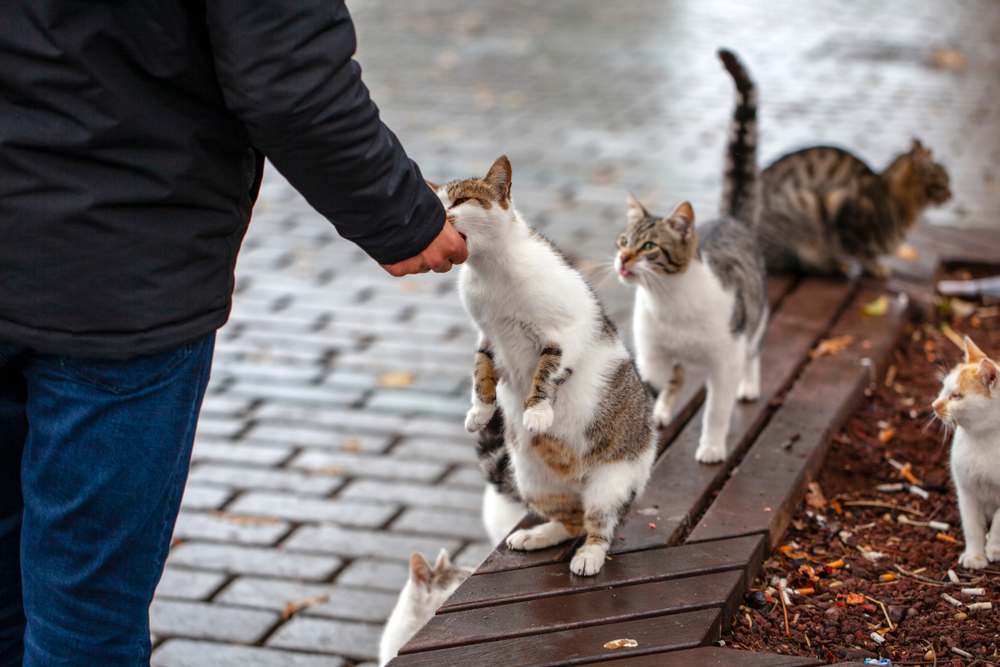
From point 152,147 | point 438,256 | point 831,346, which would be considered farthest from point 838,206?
point 152,147

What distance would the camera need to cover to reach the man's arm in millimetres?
2129

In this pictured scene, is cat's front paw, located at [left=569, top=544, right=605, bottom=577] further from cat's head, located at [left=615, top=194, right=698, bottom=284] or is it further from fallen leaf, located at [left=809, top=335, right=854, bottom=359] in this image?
fallen leaf, located at [left=809, top=335, right=854, bottom=359]

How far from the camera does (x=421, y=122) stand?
922cm

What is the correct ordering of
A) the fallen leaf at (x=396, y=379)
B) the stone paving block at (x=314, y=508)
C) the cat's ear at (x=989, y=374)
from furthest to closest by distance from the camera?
the fallen leaf at (x=396, y=379)
the stone paving block at (x=314, y=508)
the cat's ear at (x=989, y=374)

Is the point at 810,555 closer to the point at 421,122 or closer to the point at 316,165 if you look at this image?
the point at 316,165

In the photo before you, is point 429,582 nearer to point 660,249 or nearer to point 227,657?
point 227,657

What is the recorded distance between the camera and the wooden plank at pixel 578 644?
2764mm

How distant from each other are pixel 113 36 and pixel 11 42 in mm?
162

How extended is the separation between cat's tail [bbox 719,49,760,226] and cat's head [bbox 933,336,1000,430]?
181 cm

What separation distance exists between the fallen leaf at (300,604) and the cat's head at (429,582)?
1.83ft

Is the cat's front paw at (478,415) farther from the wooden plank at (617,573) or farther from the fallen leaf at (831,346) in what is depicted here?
the fallen leaf at (831,346)

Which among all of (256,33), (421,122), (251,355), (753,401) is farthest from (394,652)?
(421,122)

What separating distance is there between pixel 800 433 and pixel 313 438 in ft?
6.37

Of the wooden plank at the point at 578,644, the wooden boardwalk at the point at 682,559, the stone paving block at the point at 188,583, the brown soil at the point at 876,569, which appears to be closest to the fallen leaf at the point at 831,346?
the wooden boardwalk at the point at 682,559
